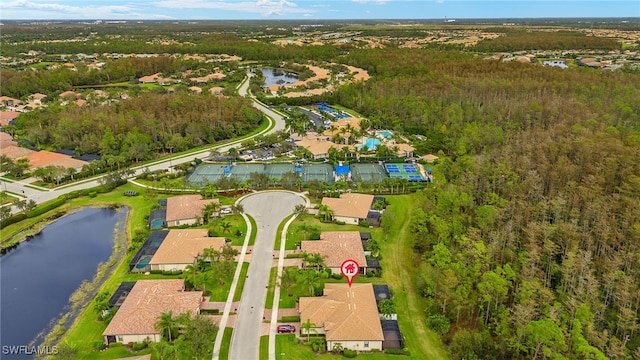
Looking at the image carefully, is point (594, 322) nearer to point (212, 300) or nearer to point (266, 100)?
point (212, 300)

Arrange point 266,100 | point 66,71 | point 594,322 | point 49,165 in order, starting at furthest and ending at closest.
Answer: point 66,71, point 266,100, point 49,165, point 594,322

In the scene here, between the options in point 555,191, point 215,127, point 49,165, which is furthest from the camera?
point 215,127

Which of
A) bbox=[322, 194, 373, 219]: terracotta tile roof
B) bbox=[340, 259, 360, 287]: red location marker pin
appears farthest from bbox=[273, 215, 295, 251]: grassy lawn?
bbox=[340, 259, 360, 287]: red location marker pin

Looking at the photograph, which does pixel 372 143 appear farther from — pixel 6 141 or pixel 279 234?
pixel 6 141

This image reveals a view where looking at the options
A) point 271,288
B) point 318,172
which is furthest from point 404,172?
point 271,288

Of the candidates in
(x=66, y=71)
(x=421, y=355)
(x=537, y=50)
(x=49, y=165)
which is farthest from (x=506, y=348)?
(x=537, y=50)

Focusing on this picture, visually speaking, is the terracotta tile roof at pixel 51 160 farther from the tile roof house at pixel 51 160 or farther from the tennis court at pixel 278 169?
the tennis court at pixel 278 169

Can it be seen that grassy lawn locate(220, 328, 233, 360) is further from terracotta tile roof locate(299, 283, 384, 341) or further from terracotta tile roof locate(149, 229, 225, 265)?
terracotta tile roof locate(149, 229, 225, 265)
